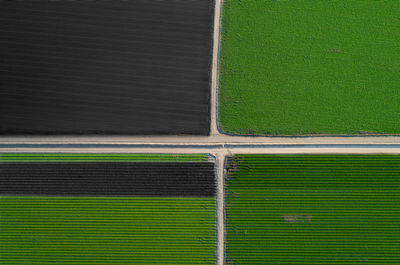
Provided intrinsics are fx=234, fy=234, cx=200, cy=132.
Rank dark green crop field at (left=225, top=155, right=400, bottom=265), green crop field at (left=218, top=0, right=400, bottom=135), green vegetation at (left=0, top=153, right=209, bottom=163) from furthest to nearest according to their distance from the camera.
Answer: green crop field at (left=218, top=0, right=400, bottom=135), green vegetation at (left=0, top=153, right=209, bottom=163), dark green crop field at (left=225, top=155, right=400, bottom=265)

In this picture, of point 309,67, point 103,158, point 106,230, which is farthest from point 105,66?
point 309,67

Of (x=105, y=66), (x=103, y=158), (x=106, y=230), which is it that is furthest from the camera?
(x=105, y=66)

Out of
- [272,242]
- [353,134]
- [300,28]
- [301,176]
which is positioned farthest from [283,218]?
[300,28]

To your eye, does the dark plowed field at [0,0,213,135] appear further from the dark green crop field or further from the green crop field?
the dark green crop field

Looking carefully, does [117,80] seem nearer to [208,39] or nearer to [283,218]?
[208,39]

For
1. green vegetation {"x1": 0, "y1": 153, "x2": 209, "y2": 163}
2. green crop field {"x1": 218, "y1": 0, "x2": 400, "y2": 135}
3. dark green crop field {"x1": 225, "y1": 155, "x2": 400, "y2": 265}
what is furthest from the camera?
green crop field {"x1": 218, "y1": 0, "x2": 400, "y2": 135}

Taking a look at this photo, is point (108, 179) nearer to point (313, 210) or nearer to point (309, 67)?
point (313, 210)

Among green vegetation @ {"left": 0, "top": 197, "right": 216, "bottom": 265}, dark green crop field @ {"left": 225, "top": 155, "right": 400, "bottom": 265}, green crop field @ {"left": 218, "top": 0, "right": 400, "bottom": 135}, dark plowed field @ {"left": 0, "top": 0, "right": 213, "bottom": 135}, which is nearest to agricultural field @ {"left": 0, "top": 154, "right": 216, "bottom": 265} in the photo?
green vegetation @ {"left": 0, "top": 197, "right": 216, "bottom": 265}
